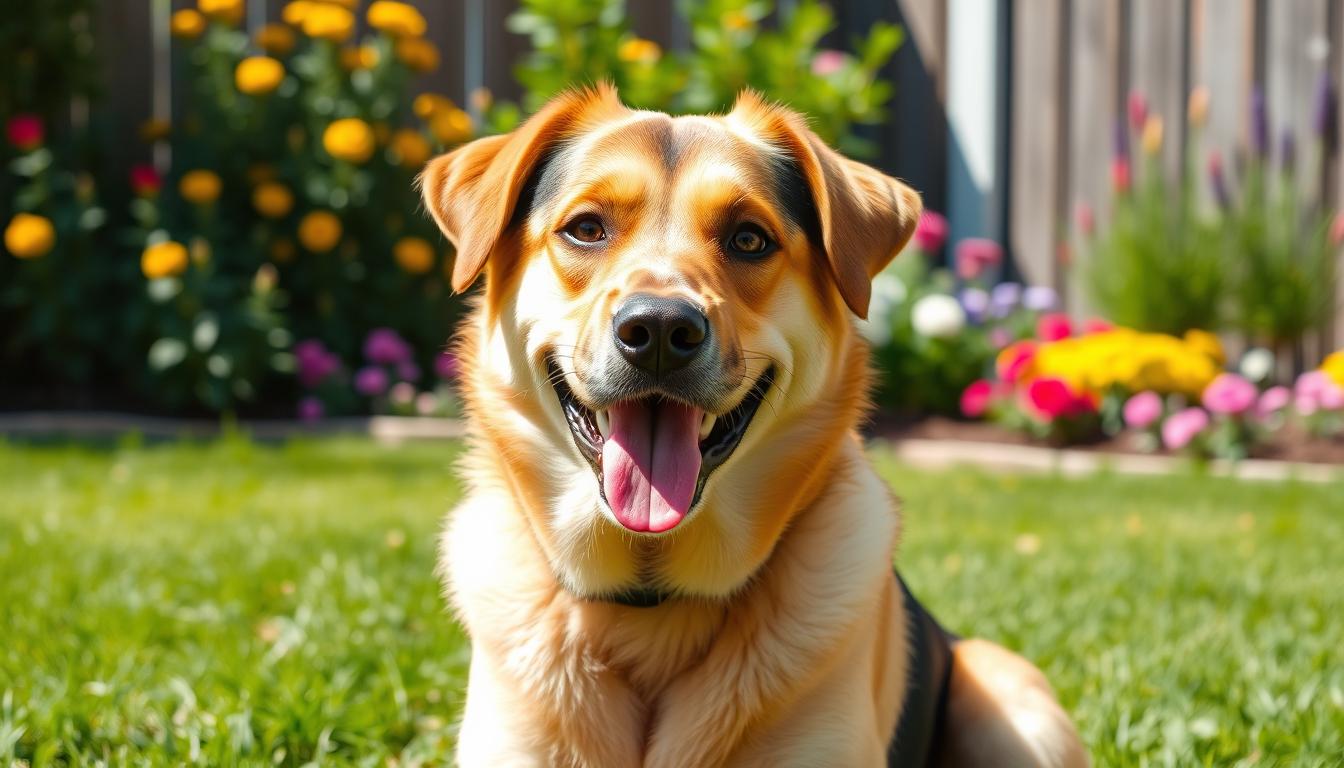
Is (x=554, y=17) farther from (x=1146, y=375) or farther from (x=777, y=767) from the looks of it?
(x=777, y=767)

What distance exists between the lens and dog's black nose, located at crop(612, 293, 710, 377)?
7.05ft

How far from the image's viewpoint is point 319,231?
315 inches

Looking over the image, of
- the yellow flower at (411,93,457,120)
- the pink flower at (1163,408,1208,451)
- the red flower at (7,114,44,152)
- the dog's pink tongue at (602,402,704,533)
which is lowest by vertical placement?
the pink flower at (1163,408,1208,451)

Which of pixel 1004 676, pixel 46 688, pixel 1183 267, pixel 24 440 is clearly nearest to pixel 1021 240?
pixel 1183 267

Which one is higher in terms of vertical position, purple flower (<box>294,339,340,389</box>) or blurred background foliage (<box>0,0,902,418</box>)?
blurred background foliage (<box>0,0,902,418</box>)

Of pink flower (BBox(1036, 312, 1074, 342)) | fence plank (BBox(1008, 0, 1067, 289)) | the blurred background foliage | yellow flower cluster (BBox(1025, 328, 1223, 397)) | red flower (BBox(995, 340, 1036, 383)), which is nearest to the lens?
yellow flower cluster (BBox(1025, 328, 1223, 397))

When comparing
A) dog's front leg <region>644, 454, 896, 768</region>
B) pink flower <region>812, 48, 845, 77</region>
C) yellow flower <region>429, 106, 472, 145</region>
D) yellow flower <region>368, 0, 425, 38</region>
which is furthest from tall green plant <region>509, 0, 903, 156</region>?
dog's front leg <region>644, 454, 896, 768</region>

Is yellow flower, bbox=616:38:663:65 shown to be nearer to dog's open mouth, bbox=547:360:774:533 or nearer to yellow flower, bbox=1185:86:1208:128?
yellow flower, bbox=1185:86:1208:128

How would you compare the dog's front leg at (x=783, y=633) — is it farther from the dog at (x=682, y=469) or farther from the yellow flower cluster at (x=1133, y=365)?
the yellow flower cluster at (x=1133, y=365)

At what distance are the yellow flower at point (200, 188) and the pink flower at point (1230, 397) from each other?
5.65 m

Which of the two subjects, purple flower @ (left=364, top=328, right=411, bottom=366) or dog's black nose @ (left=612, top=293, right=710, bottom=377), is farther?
purple flower @ (left=364, top=328, right=411, bottom=366)

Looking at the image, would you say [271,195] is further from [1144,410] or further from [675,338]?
[675,338]

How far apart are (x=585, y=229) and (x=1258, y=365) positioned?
5.98 meters

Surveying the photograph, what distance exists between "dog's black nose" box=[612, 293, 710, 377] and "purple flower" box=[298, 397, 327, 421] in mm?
5970
